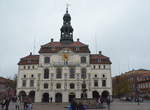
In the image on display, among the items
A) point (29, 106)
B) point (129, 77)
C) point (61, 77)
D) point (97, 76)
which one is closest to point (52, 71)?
point (61, 77)

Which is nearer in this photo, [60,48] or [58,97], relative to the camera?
[58,97]

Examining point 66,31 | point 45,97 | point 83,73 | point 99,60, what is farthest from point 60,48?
point 45,97

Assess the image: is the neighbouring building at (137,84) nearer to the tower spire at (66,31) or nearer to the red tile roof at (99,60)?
the red tile roof at (99,60)

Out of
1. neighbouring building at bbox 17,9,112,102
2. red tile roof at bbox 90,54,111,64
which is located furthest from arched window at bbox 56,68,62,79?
red tile roof at bbox 90,54,111,64

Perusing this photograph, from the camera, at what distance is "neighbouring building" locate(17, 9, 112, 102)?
68.5 meters

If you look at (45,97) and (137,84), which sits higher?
(137,84)

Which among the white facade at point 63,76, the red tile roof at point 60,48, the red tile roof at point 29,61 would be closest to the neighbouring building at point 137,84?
the white facade at point 63,76

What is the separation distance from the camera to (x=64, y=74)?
229ft

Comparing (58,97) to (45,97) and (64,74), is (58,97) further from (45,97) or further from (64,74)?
(64,74)

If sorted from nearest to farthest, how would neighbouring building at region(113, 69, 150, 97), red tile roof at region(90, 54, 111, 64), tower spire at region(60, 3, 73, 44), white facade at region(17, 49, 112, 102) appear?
white facade at region(17, 49, 112, 102) → red tile roof at region(90, 54, 111, 64) → tower spire at region(60, 3, 73, 44) → neighbouring building at region(113, 69, 150, 97)

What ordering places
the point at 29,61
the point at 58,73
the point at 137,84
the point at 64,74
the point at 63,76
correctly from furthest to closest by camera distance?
the point at 137,84 < the point at 29,61 < the point at 58,73 < the point at 64,74 < the point at 63,76

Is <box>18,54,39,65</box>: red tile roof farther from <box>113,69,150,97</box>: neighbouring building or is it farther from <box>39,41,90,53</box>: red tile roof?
<box>113,69,150,97</box>: neighbouring building

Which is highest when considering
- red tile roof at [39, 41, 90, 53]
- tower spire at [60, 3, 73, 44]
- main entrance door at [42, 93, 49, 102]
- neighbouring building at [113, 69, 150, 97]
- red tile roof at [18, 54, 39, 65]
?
tower spire at [60, 3, 73, 44]

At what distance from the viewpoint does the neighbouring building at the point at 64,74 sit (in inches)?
2697
